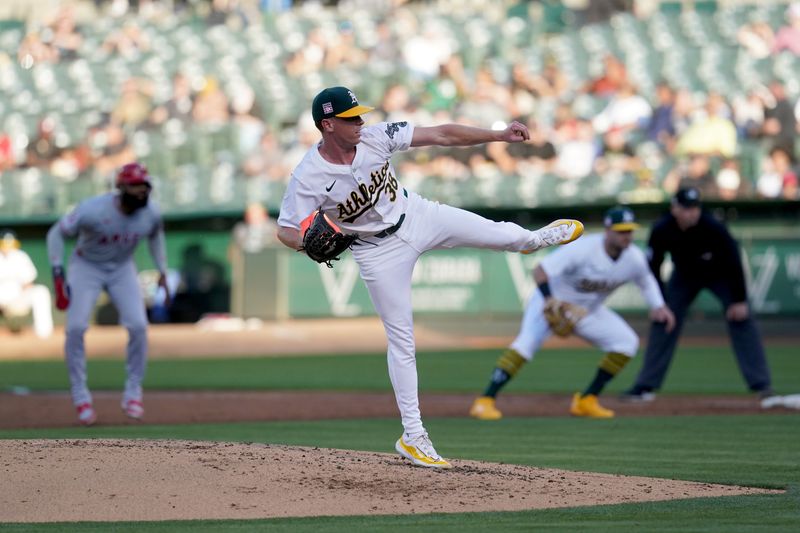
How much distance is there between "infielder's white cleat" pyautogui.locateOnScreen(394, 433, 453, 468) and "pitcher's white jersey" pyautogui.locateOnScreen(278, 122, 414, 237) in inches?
43.1

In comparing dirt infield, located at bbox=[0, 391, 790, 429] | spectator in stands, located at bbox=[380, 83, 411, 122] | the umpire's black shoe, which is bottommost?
dirt infield, located at bbox=[0, 391, 790, 429]

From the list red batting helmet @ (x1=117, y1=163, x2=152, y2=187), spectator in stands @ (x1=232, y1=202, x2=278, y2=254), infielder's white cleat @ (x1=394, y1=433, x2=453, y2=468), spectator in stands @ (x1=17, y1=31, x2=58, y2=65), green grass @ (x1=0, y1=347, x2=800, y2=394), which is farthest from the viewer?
spectator in stands @ (x1=17, y1=31, x2=58, y2=65)

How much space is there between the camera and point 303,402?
12.2 metres

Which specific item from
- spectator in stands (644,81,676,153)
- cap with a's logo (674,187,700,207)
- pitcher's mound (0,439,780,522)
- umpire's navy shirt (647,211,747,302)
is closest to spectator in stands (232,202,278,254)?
spectator in stands (644,81,676,153)

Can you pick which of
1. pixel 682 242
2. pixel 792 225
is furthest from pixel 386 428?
pixel 792 225

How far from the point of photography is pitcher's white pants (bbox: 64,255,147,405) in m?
10.0

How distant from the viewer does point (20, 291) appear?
19.4 m

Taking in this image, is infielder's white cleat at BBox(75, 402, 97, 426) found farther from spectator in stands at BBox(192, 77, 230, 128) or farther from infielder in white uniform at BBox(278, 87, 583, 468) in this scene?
spectator in stands at BBox(192, 77, 230, 128)

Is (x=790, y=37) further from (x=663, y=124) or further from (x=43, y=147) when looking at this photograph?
(x=43, y=147)

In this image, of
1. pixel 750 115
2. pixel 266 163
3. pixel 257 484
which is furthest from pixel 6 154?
pixel 257 484

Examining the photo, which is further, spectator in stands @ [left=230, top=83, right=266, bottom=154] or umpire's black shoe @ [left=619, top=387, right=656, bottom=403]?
spectator in stands @ [left=230, top=83, right=266, bottom=154]

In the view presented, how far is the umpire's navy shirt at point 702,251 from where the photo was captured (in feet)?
36.6

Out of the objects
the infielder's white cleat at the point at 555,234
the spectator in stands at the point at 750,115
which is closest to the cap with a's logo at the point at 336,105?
the infielder's white cleat at the point at 555,234

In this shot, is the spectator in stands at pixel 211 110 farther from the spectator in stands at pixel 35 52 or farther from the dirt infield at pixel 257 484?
the dirt infield at pixel 257 484
